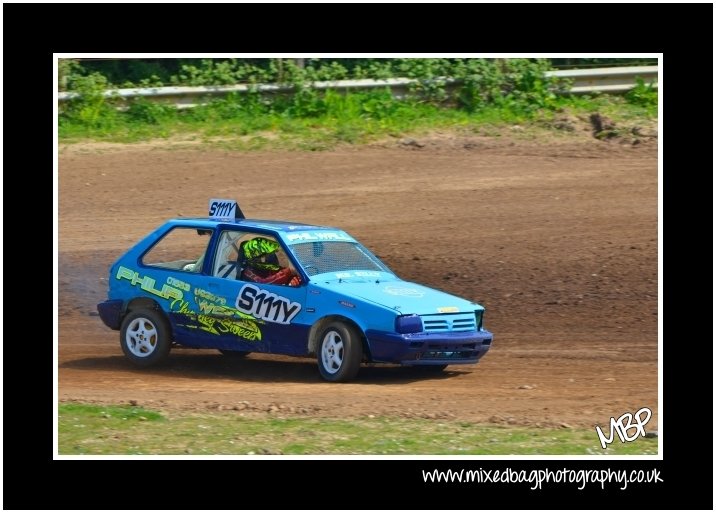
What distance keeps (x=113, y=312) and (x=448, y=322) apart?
151 inches

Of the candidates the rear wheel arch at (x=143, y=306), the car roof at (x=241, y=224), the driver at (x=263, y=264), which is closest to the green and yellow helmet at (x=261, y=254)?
the driver at (x=263, y=264)

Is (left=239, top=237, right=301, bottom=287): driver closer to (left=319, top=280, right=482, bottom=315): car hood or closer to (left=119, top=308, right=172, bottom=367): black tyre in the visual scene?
(left=319, top=280, right=482, bottom=315): car hood

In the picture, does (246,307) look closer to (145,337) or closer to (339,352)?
(339,352)

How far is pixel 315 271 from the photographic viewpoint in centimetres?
1248

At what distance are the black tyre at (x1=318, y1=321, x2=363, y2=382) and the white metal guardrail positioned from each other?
10742 mm

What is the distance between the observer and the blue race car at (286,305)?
38.8 feet

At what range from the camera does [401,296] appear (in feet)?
39.6

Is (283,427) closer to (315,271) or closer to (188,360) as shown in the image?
(315,271)

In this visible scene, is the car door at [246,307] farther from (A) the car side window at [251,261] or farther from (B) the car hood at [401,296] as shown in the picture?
(B) the car hood at [401,296]

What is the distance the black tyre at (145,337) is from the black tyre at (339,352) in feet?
6.21

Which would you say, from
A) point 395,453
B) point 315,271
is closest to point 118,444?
point 395,453

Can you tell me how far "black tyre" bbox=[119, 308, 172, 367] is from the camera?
511 inches

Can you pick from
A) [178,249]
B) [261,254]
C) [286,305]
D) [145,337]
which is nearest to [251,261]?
[261,254]

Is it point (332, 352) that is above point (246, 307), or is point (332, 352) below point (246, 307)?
below
